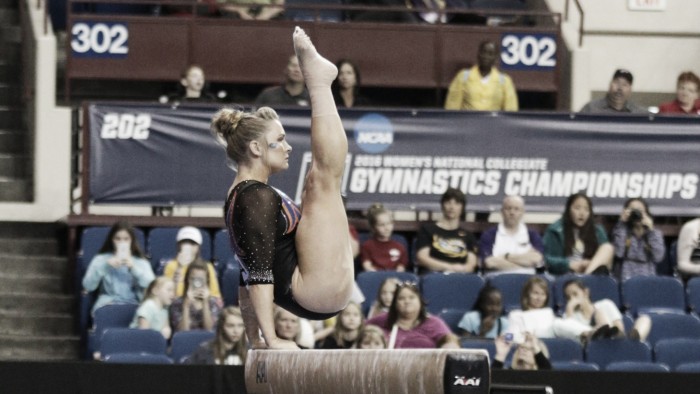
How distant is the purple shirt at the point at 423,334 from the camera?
32.2 feet

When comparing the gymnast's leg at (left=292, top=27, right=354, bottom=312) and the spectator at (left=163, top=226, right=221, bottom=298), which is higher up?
the gymnast's leg at (left=292, top=27, right=354, bottom=312)

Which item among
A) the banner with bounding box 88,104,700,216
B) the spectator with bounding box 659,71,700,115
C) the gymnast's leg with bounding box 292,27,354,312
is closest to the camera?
the gymnast's leg with bounding box 292,27,354,312

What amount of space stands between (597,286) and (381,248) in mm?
1537

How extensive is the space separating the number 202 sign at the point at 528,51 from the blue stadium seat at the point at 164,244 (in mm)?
3481

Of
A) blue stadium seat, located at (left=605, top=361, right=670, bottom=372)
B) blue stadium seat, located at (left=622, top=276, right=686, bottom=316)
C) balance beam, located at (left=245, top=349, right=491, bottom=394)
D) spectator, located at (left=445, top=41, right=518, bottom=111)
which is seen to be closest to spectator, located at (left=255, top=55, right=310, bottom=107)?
spectator, located at (left=445, top=41, right=518, bottom=111)

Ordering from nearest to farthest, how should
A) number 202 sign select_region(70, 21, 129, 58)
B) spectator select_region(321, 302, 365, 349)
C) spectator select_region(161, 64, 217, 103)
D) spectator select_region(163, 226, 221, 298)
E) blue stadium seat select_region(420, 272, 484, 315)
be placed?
spectator select_region(321, 302, 365, 349), spectator select_region(163, 226, 221, 298), blue stadium seat select_region(420, 272, 484, 315), spectator select_region(161, 64, 217, 103), number 202 sign select_region(70, 21, 129, 58)

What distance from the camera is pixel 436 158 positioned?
464 inches

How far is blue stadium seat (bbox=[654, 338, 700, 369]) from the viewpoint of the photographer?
33.5 ft

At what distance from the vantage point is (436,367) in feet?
17.9

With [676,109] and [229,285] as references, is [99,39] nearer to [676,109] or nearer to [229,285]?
[229,285]

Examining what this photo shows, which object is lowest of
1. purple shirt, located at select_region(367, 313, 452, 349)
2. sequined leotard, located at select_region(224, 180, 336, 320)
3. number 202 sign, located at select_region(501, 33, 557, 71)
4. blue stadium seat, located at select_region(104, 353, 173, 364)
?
blue stadium seat, located at select_region(104, 353, 173, 364)

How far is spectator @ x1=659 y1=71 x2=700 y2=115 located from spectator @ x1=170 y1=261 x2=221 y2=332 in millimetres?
4251

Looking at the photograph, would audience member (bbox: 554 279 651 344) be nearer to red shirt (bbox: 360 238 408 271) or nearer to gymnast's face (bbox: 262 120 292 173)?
red shirt (bbox: 360 238 408 271)

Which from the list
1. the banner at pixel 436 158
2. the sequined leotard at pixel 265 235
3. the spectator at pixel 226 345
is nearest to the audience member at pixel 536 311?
the banner at pixel 436 158
